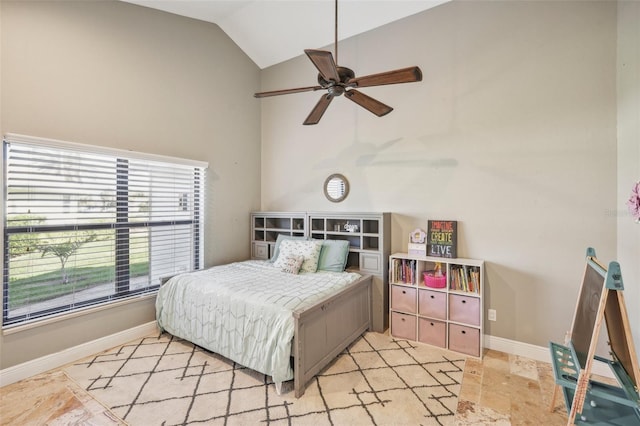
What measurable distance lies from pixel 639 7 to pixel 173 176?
441 centimetres

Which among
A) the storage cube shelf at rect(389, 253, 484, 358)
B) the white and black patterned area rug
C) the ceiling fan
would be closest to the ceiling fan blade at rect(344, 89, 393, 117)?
the ceiling fan

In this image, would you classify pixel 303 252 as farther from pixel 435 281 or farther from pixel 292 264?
pixel 435 281

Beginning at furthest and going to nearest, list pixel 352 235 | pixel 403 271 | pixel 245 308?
pixel 352 235 → pixel 403 271 → pixel 245 308

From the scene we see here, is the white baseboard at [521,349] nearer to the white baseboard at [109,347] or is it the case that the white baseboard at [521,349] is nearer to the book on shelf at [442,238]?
the white baseboard at [109,347]

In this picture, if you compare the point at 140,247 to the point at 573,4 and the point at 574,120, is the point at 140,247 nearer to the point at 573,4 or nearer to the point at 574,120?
the point at 574,120

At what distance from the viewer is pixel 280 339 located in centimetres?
218

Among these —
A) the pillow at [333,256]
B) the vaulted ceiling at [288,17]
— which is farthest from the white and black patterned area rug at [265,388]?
the vaulted ceiling at [288,17]

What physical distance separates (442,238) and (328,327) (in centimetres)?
153

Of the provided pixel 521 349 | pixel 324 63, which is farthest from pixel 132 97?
pixel 521 349

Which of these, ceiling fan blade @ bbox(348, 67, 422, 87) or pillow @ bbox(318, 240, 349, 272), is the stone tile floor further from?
ceiling fan blade @ bbox(348, 67, 422, 87)

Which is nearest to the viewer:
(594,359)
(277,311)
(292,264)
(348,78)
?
(594,359)

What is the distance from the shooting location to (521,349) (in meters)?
2.75

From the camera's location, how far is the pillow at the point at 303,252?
11.0 ft

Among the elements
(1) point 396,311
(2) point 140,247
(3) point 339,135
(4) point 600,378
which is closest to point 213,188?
(2) point 140,247
